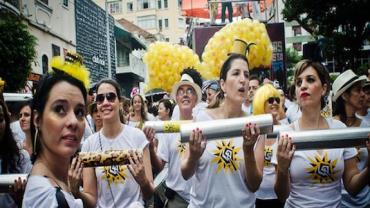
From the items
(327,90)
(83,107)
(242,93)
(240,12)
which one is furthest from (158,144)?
(240,12)

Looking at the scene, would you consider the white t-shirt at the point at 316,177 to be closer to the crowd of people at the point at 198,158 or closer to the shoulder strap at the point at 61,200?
the crowd of people at the point at 198,158

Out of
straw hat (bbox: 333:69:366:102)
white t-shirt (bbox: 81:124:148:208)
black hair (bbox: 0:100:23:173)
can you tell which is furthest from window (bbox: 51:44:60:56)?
white t-shirt (bbox: 81:124:148:208)

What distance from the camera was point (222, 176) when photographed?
3.66m

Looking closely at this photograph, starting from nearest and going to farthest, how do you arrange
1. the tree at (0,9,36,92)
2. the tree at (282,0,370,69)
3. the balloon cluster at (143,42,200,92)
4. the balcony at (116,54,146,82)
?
the balloon cluster at (143,42,200,92) → the tree at (0,9,36,92) → the tree at (282,0,370,69) → the balcony at (116,54,146,82)

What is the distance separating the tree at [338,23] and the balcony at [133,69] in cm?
2876

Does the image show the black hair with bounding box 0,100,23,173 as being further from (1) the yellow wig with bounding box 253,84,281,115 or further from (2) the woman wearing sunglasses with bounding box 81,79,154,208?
(1) the yellow wig with bounding box 253,84,281,115

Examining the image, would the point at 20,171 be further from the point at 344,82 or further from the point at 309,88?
the point at 344,82

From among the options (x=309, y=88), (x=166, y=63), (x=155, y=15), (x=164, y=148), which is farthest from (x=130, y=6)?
(x=309, y=88)

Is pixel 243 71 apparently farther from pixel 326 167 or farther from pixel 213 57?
pixel 213 57

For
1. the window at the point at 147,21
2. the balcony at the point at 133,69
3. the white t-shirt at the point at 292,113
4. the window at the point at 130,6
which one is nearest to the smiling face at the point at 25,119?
the white t-shirt at the point at 292,113

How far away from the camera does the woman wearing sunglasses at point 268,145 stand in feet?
16.4

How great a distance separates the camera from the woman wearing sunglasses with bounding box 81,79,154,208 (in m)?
3.92

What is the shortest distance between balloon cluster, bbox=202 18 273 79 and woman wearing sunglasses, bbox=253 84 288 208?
380 millimetres

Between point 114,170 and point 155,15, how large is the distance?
246ft
